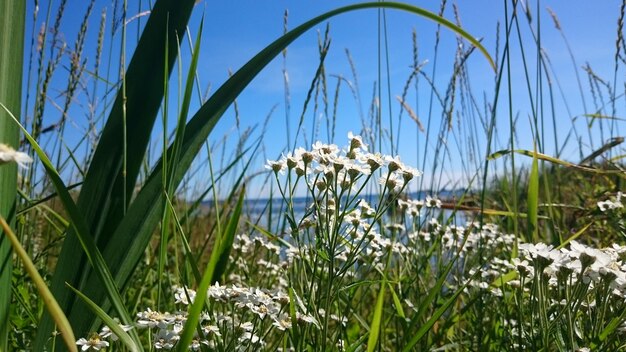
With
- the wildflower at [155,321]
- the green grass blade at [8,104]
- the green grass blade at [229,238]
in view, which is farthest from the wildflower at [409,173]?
the green grass blade at [8,104]

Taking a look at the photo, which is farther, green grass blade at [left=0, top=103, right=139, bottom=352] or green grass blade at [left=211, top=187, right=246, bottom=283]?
green grass blade at [left=211, top=187, right=246, bottom=283]

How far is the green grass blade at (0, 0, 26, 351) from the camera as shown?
76cm

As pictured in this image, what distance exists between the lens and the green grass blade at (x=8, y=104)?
76 cm

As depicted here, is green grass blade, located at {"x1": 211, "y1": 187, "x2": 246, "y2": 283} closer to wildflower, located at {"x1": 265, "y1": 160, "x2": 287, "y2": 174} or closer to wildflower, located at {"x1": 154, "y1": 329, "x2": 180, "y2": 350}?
wildflower, located at {"x1": 154, "y1": 329, "x2": 180, "y2": 350}

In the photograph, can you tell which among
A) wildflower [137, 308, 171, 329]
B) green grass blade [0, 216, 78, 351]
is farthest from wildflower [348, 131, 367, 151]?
green grass blade [0, 216, 78, 351]

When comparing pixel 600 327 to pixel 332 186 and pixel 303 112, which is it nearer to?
pixel 332 186

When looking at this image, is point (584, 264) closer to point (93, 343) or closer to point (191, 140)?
point (191, 140)

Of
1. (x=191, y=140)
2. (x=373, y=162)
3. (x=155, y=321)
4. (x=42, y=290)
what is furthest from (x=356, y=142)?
(x=42, y=290)

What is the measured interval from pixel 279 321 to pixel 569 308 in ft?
1.59

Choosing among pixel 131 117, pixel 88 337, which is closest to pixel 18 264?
pixel 88 337

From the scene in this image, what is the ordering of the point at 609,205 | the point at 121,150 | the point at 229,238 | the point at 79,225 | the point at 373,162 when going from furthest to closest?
1. the point at 609,205
2. the point at 373,162
3. the point at 121,150
4. the point at 229,238
5. the point at 79,225

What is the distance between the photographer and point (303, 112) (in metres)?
1.36

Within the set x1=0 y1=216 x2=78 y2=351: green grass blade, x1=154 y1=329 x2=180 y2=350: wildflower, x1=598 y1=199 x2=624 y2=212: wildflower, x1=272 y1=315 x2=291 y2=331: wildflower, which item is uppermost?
x1=598 y1=199 x2=624 y2=212: wildflower

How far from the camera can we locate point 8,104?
798 mm
